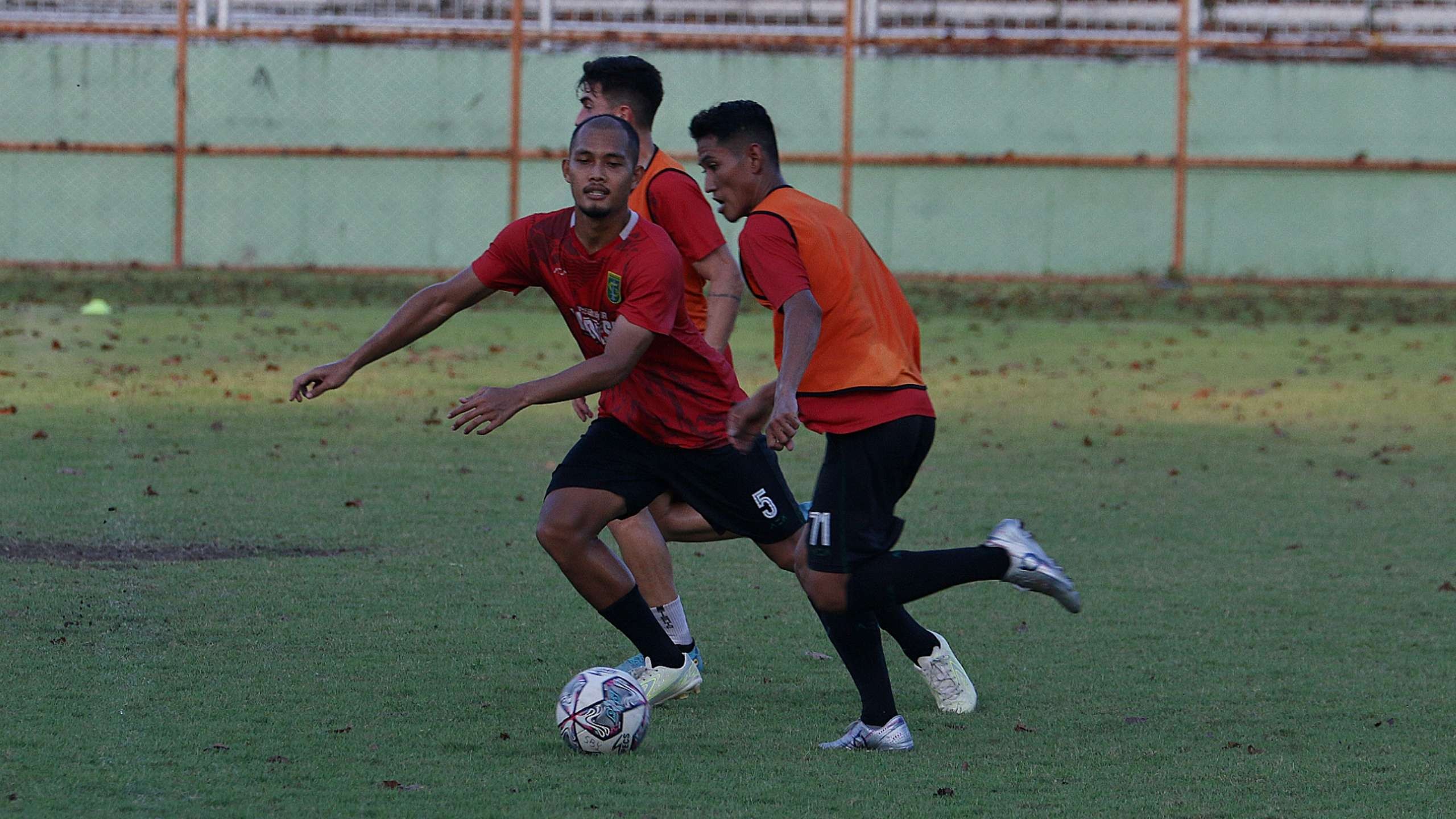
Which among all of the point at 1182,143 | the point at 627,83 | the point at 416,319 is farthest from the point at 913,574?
the point at 1182,143

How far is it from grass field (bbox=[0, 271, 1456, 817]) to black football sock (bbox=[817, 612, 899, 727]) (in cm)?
19

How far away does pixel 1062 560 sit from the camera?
845 centimetres

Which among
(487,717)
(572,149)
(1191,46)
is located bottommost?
(487,717)

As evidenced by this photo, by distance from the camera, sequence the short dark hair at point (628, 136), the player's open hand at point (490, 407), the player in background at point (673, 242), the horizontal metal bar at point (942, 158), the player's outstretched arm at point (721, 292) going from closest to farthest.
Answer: the player's open hand at point (490, 407), the short dark hair at point (628, 136), the player in background at point (673, 242), the player's outstretched arm at point (721, 292), the horizontal metal bar at point (942, 158)

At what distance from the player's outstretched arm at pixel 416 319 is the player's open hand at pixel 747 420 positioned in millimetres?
906

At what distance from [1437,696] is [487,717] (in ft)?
10.3

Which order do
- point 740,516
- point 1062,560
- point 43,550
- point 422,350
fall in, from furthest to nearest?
point 422,350 → point 1062,560 → point 43,550 → point 740,516

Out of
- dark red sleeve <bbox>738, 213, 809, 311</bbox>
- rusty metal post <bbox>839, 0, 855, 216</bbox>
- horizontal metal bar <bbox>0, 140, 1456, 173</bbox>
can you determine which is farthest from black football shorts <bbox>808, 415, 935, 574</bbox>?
rusty metal post <bbox>839, 0, 855, 216</bbox>

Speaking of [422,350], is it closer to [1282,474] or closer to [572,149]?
[1282,474]

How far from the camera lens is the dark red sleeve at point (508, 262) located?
584 centimetres

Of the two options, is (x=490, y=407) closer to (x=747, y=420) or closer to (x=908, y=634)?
(x=747, y=420)

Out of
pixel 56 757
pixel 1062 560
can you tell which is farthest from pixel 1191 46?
pixel 56 757

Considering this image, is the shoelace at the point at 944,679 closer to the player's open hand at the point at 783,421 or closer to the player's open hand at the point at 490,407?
the player's open hand at the point at 783,421

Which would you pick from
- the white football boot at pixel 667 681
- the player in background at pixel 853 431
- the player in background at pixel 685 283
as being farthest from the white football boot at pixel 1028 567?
the white football boot at pixel 667 681
